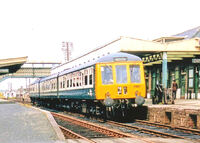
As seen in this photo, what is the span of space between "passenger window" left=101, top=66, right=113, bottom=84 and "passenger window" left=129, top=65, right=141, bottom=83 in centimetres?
94

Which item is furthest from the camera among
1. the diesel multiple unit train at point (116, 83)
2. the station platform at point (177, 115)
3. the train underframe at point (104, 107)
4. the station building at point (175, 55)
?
the station building at point (175, 55)

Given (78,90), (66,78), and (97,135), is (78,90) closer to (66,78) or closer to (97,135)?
(66,78)

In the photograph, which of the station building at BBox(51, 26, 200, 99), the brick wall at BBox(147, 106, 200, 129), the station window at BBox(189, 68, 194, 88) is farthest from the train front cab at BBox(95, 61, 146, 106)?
the station window at BBox(189, 68, 194, 88)

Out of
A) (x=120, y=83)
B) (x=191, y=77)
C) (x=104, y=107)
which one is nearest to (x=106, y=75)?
(x=120, y=83)

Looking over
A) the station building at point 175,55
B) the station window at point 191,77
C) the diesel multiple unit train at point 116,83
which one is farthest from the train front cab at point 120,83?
the station window at point 191,77

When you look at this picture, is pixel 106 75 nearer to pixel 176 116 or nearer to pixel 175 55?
pixel 176 116

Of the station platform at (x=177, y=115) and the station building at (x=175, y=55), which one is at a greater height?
the station building at (x=175, y=55)

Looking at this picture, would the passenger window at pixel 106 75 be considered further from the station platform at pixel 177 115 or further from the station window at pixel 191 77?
the station window at pixel 191 77

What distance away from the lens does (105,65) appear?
630 inches

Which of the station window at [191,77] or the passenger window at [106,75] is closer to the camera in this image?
the passenger window at [106,75]

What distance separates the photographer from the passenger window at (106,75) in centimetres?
1583

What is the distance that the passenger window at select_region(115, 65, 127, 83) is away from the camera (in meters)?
15.9

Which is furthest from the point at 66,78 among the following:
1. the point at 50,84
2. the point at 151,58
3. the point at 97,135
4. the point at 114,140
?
the point at 114,140

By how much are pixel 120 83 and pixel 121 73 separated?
1.59 feet
